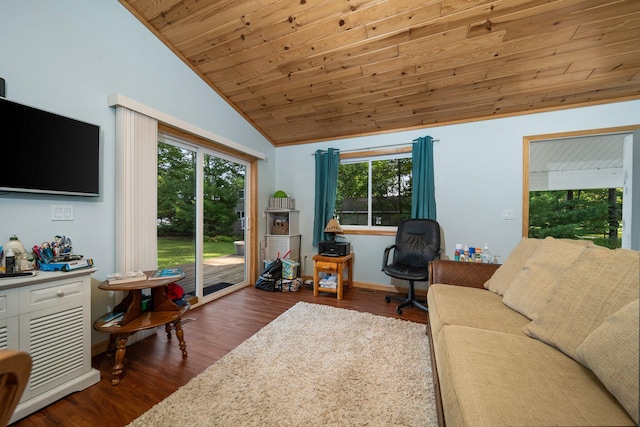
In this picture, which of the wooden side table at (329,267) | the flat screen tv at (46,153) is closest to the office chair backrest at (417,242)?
the wooden side table at (329,267)

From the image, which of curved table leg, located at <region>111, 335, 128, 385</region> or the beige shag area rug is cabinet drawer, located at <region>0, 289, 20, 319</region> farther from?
the beige shag area rug

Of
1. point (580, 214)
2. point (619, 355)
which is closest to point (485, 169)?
point (580, 214)

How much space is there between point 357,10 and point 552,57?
170cm

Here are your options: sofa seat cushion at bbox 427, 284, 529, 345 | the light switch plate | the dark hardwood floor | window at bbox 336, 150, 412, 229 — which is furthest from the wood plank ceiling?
the dark hardwood floor

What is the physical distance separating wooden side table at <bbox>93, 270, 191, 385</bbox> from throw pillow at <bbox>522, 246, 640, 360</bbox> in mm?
2127

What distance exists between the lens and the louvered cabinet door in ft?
4.17

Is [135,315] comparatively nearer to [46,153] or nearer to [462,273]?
[46,153]

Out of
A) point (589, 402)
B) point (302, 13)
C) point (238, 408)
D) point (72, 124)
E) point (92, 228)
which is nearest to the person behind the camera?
point (589, 402)

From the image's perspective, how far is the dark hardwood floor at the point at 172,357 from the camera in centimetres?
128

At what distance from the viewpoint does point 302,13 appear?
1961 millimetres

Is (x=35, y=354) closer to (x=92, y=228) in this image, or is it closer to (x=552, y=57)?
(x=92, y=228)

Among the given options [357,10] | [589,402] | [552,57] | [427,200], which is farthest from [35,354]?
[552,57]

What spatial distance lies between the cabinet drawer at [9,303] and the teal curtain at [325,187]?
2845 millimetres

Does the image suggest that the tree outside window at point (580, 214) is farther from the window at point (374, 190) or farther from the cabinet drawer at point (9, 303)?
the cabinet drawer at point (9, 303)
